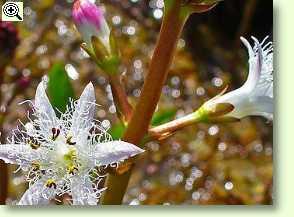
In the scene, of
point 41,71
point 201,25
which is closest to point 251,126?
point 201,25

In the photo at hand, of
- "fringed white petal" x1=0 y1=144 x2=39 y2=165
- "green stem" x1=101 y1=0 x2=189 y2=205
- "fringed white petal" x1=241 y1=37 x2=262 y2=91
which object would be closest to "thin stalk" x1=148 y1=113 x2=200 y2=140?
"green stem" x1=101 y1=0 x2=189 y2=205

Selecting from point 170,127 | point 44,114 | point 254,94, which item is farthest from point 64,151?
point 254,94

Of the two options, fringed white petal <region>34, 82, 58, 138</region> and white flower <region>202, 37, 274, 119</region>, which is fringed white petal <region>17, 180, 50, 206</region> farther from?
white flower <region>202, 37, 274, 119</region>

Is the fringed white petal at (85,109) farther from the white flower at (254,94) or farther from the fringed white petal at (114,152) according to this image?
the white flower at (254,94)

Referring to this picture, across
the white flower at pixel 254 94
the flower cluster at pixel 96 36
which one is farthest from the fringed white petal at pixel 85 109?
the white flower at pixel 254 94

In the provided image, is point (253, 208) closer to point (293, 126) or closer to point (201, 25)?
point (293, 126)

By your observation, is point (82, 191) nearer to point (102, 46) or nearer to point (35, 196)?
point (35, 196)
